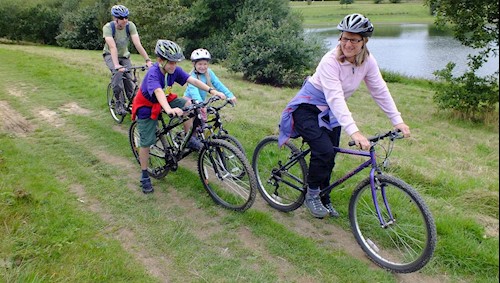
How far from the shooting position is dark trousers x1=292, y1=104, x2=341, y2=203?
3895mm

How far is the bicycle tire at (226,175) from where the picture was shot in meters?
4.43

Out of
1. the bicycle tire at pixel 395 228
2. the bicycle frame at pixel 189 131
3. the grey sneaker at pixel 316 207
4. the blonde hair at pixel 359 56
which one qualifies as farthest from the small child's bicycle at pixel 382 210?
the bicycle frame at pixel 189 131

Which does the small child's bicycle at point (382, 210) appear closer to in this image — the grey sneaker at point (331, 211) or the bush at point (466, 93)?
the grey sneaker at point (331, 211)

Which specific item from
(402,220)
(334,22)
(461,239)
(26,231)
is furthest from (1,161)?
(334,22)

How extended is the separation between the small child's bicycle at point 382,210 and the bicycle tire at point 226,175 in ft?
1.62

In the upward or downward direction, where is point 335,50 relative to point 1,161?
upward

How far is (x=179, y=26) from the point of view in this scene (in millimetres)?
26312

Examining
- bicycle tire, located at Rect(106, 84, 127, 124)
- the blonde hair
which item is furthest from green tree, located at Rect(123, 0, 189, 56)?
the blonde hair

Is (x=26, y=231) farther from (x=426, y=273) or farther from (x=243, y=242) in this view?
(x=426, y=273)

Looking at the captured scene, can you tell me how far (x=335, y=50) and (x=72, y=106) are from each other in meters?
7.47

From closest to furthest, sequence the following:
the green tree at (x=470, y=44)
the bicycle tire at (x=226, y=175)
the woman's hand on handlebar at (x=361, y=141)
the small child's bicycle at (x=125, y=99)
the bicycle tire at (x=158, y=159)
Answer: the woman's hand on handlebar at (x=361, y=141) → the bicycle tire at (x=226, y=175) → the bicycle tire at (x=158, y=159) → the small child's bicycle at (x=125, y=99) → the green tree at (x=470, y=44)

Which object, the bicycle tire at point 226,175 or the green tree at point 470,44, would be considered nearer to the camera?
the bicycle tire at point 226,175

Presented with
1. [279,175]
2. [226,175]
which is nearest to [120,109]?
[226,175]

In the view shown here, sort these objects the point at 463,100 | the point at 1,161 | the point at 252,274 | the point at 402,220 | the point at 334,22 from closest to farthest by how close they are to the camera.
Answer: the point at 252,274 → the point at 402,220 → the point at 1,161 → the point at 463,100 → the point at 334,22
